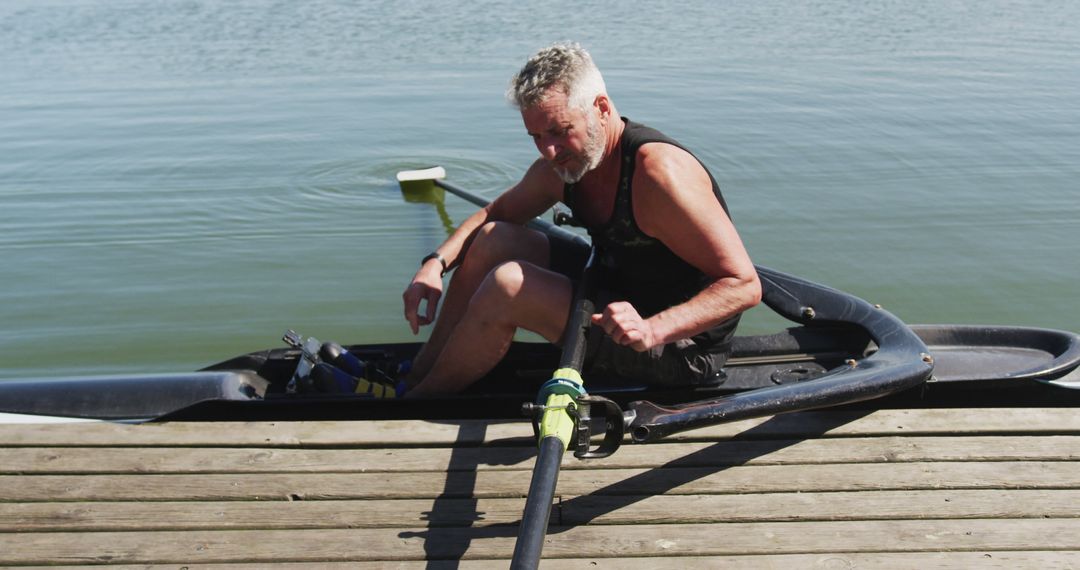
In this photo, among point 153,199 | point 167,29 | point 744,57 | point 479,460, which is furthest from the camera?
point 167,29

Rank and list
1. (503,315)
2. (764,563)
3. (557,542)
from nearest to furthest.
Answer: (764,563), (557,542), (503,315)

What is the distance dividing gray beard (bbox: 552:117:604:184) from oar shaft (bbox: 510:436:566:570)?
921 millimetres

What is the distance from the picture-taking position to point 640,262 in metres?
3.33

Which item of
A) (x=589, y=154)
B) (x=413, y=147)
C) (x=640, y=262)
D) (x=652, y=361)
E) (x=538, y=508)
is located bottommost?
(x=413, y=147)

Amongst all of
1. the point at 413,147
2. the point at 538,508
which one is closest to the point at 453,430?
the point at 538,508

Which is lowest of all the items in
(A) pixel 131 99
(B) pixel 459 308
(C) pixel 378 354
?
(A) pixel 131 99

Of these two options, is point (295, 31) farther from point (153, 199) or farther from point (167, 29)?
point (153, 199)

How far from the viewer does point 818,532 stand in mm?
2840

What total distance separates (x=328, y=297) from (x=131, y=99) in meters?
5.88

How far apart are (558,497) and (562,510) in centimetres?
7

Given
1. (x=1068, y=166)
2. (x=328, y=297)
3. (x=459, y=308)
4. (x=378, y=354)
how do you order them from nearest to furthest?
(x=459, y=308) < (x=378, y=354) < (x=328, y=297) < (x=1068, y=166)

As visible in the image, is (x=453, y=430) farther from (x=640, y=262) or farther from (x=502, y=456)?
(x=640, y=262)

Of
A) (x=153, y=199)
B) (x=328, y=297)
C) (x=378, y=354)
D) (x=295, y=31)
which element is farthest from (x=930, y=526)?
(x=295, y=31)

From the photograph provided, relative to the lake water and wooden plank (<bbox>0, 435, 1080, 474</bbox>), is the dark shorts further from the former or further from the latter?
the lake water
